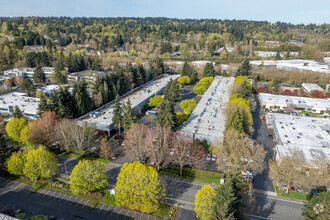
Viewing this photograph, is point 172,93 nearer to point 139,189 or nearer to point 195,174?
point 195,174

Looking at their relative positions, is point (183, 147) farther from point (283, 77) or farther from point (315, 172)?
point (283, 77)

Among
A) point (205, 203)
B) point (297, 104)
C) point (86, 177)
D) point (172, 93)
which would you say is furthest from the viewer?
point (172, 93)

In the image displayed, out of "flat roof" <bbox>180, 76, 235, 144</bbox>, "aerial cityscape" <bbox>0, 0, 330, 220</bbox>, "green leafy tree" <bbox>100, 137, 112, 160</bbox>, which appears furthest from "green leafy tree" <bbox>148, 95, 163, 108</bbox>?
"green leafy tree" <bbox>100, 137, 112, 160</bbox>

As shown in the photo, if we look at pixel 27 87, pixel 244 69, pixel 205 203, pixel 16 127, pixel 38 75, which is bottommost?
pixel 205 203

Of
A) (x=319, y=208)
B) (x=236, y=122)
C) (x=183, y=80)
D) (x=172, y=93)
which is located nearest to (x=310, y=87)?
(x=183, y=80)

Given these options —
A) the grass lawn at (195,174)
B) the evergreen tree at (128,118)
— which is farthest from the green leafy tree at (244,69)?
the grass lawn at (195,174)

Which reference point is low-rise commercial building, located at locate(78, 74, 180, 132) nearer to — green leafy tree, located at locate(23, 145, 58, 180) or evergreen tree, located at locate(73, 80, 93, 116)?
evergreen tree, located at locate(73, 80, 93, 116)

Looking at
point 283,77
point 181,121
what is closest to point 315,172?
point 181,121
